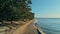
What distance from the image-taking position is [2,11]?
1131 inches

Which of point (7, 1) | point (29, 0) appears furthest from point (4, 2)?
point (29, 0)

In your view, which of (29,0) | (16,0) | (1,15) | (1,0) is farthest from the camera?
(29,0)

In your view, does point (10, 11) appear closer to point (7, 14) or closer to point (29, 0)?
point (7, 14)

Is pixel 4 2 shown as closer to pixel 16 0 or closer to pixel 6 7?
pixel 6 7

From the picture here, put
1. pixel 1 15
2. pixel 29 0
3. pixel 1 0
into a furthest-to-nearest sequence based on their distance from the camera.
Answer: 1. pixel 29 0
2. pixel 1 15
3. pixel 1 0

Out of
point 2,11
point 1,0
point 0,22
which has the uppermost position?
point 1,0

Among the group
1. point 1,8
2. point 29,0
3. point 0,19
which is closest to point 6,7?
point 1,8

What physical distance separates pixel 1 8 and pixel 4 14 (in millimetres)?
1677

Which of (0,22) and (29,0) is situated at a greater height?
(29,0)

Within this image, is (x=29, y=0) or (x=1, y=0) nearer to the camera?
(x=1, y=0)

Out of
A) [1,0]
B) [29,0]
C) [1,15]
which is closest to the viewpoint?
[1,0]

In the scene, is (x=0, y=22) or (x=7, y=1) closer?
(x=7, y=1)

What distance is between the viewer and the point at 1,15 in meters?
29.2

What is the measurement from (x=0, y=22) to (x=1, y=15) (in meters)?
1.83
